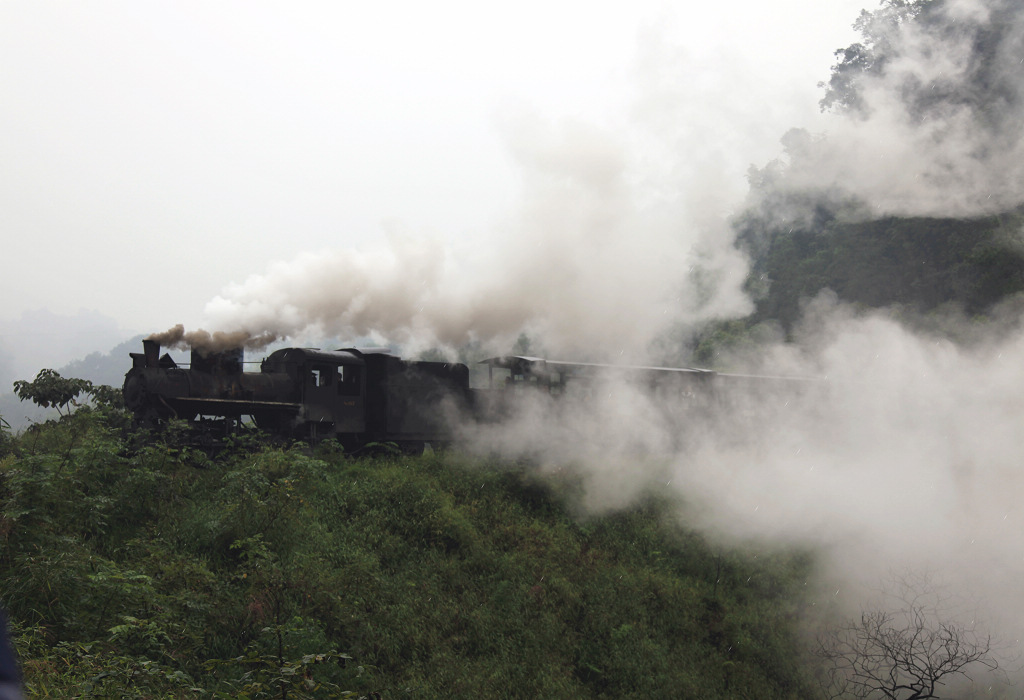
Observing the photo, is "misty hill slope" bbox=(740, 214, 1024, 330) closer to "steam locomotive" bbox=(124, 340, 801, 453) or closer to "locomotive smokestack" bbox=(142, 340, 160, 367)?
"steam locomotive" bbox=(124, 340, 801, 453)

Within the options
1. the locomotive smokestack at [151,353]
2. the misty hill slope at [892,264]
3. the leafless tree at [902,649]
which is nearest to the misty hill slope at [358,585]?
the leafless tree at [902,649]

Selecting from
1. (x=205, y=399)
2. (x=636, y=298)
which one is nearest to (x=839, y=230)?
(x=636, y=298)

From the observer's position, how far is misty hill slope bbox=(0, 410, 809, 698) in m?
7.77

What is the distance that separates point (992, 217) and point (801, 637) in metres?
30.4

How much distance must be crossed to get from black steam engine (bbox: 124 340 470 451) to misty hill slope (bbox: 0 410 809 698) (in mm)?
1105

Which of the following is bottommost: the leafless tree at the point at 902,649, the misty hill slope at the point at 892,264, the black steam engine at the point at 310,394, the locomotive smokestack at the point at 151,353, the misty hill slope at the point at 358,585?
the leafless tree at the point at 902,649

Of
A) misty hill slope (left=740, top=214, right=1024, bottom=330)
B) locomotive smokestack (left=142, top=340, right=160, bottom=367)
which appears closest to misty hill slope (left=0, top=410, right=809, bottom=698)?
locomotive smokestack (left=142, top=340, right=160, bottom=367)

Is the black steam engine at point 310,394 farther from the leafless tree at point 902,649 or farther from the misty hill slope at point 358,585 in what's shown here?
the leafless tree at point 902,649

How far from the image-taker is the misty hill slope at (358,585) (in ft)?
25.5

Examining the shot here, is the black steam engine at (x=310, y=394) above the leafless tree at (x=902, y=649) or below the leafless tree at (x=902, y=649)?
above

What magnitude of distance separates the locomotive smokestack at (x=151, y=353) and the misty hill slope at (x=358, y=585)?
63.3 inches

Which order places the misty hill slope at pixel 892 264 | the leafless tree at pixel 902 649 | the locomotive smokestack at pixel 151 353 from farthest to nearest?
the misty hill slope at pixel 892 264, the locomotive smokestack at pixel 151 353, the leafless tree at pixel 902 649

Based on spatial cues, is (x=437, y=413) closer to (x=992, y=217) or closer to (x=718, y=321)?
(x=718, y=321)

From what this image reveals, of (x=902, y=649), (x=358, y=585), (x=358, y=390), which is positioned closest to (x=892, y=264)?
(x=902, y=649)
